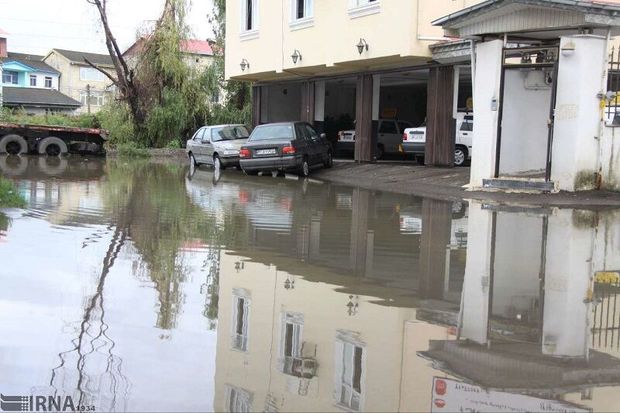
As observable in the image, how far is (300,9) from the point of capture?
26750 millimetres

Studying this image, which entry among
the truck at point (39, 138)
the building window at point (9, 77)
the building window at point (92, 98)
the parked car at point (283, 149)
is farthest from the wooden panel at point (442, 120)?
the building window at point (92, 98)

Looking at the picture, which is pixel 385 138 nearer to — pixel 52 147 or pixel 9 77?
pixel 52 147

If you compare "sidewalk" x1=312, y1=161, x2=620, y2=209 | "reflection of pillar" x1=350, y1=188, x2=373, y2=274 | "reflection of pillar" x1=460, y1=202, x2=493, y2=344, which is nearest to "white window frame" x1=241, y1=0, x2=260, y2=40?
"sidewalk" x1=312, y1=161, x2=620, y2=209

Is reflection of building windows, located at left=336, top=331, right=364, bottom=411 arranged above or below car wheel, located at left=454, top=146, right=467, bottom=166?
below

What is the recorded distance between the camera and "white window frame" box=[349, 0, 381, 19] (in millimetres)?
22562

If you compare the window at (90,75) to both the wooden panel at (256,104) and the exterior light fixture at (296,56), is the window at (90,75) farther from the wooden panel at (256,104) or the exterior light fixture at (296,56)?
the exterior light fixture at (296,56)

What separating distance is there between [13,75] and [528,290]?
249 ft

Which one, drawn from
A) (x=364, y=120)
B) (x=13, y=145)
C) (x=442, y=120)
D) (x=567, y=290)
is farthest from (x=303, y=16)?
(x=567, y=290)

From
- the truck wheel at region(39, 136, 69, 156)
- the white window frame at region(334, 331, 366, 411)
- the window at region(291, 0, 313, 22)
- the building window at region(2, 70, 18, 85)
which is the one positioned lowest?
the white window frame at region(334, 331, 366, 411)

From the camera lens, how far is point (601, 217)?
12.5 metres

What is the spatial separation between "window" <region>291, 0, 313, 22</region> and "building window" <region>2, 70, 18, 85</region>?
5506 cm

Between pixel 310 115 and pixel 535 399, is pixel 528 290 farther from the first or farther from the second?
pixel 310 115

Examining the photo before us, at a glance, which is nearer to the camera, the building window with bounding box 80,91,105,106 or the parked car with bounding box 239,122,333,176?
the parked car with bounding box 239,122,333,176

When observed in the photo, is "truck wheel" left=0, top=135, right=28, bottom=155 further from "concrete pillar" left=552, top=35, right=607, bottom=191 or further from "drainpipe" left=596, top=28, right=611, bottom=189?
"drainpipe" left=596, top=28, right=611, bottom=189
